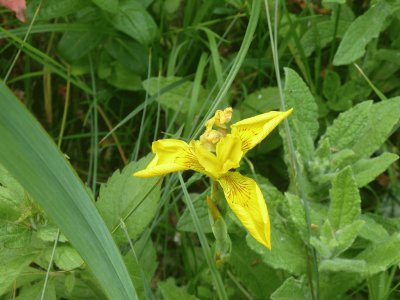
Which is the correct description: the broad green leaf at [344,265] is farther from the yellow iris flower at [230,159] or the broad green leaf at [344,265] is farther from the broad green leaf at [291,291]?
the yellow iris flower at [230,159]

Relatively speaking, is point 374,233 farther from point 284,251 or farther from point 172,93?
point 172,93

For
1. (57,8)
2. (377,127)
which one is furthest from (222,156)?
(57,8)

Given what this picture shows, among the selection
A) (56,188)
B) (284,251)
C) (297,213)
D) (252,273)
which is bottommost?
(252,273)

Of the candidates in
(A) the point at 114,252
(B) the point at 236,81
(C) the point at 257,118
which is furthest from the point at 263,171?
(A) the point at 114,252

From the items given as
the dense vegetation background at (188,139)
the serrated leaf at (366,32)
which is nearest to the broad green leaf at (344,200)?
the dense vegetation background at (188,139)

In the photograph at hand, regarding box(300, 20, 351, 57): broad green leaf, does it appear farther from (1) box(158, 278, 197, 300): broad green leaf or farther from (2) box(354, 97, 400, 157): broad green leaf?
(1) box(158, 278, 197, 300): broad green leaf

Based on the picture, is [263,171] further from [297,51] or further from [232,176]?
[232,176]

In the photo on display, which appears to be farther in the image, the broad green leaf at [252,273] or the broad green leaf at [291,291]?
the broad green leaf at [252,273]
